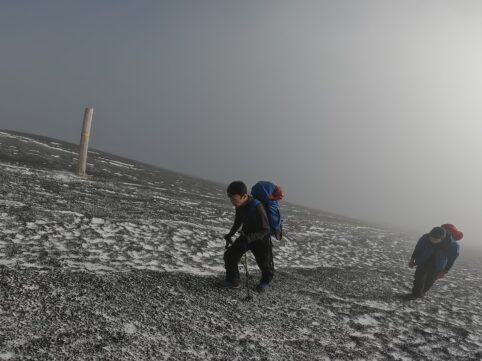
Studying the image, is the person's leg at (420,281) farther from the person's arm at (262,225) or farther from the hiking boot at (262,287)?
the person's arm at (262,225)

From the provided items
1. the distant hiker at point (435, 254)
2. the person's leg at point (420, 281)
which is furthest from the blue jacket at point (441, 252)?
the person's leg at point (420, 281)

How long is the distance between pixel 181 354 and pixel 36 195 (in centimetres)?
875

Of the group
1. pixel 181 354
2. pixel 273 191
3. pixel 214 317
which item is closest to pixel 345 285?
pixel 273 191

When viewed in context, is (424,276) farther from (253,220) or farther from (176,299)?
(176,299)

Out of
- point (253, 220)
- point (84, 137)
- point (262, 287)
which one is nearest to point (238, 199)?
point (253, 220)

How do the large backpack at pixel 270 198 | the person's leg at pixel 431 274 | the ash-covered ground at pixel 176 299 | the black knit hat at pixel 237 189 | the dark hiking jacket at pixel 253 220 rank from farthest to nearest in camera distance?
the person's leg at pixel 431 274 < the large backpack at pixel 270 198 < the dark hiking jacket at pixel 253 220 < the black knit hat at pixel 237 189 < the ash-covered ground at pixel 176 299

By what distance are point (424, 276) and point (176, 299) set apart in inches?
239

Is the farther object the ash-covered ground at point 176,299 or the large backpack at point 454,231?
the large backpack at point 454,231

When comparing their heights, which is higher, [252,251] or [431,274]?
[252,251]

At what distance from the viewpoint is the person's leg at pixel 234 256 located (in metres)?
6.17

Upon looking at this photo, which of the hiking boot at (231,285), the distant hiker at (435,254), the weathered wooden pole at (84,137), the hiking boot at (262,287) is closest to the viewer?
the hiking boot at (231,285)

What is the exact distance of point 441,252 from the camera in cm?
816

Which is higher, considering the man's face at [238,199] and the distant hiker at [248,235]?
the man's face at [238,199]

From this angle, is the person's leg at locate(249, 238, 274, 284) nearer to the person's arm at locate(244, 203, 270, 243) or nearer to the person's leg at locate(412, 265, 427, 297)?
the person's arm at locate(244, 203, 270, 243)
